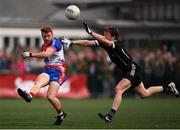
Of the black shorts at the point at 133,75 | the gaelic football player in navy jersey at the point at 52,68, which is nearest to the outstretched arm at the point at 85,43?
the gaelic football player in navy jersey at the point at 52,68

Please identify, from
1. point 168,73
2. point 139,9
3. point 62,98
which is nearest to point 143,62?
point 168,73

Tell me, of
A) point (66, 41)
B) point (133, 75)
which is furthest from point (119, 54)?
point (66, 41)

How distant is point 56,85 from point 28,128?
6.36ft

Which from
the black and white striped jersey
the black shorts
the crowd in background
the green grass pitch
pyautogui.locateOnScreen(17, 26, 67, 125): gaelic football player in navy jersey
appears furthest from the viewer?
the crowd in background

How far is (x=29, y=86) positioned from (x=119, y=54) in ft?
48.5

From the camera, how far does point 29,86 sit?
34812 mm

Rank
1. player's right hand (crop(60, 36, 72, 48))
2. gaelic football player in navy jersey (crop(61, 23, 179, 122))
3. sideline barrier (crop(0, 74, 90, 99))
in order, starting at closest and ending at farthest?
1. player's right hand (crop(60, 36, 72, 48))
2. gaelic football player in navy jersey (crop(61, 23, 179, 122))
3. sideline barrier (crop(0, 74, 90, 99))

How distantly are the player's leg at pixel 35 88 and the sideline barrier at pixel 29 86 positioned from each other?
587 inches

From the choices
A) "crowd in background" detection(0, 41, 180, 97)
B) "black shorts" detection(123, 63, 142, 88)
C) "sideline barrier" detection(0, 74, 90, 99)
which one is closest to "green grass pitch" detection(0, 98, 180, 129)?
"black shorts" detection(123, 63, 142, 88)

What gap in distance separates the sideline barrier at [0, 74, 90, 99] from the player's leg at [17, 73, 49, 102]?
14.9 m

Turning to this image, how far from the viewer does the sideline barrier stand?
34956mm

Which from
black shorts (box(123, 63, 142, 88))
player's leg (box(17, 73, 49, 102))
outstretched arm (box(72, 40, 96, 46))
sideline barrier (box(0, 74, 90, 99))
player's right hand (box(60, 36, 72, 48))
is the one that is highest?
player's right hand (box(60, 36, 72, 48))

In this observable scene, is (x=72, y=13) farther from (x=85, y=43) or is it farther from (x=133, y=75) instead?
(x=133, y=75)

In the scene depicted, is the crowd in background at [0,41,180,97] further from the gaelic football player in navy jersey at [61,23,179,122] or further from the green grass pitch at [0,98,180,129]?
the gaelic football player in navy jersey at [61,23,179,122]
